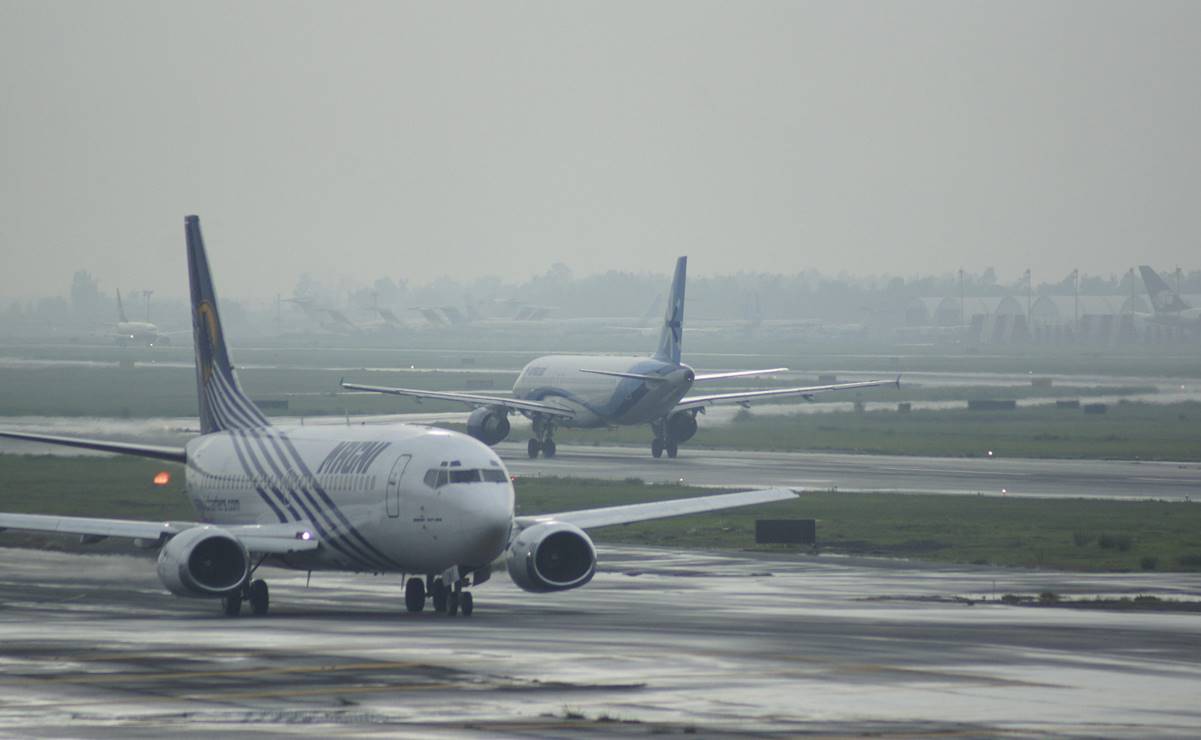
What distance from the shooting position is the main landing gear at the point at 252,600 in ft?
131

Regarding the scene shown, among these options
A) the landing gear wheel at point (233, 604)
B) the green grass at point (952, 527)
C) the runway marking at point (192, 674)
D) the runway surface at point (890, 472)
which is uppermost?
the runway marking at point (192, 674)

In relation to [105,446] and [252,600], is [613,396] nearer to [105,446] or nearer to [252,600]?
[105,446]

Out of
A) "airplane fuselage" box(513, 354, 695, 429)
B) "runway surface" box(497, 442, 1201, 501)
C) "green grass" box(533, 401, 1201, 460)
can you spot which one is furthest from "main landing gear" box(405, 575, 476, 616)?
"green grass" box(533, 401, 1201, 460)

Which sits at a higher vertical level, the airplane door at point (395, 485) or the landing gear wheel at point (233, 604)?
the airplane door at point (395, 485)

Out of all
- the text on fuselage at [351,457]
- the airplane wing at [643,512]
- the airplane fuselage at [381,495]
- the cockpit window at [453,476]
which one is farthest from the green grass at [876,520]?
the cockpit window at [453,476]

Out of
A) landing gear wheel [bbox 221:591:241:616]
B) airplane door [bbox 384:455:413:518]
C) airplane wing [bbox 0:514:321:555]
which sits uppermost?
airplane door [bbox 384:455:413:518]

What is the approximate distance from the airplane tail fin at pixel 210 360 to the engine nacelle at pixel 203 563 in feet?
33.1

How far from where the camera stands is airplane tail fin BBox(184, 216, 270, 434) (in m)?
50.2

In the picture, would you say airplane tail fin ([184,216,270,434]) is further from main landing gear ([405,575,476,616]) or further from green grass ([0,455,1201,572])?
main landing gear ([405,575,476,616])

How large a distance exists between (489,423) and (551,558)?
62985mm

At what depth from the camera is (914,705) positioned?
84.8 ft

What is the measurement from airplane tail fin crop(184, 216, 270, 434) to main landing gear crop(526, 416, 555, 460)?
46.8 metres

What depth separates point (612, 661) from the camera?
30.7m

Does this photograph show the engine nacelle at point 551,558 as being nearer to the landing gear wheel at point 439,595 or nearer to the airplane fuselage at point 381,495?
the airplane fuselage at point 381,495
